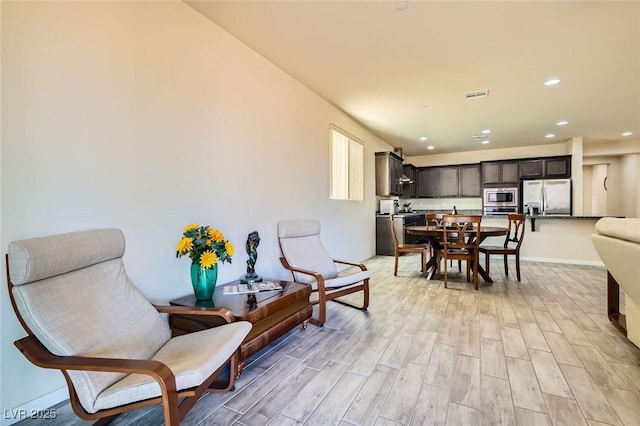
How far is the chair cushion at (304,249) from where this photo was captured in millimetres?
3170

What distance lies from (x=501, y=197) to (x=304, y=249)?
5.93 metres

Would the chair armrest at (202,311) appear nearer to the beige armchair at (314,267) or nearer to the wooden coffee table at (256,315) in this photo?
the wooden coffee table at (256,315)

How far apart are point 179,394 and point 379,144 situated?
6.30m

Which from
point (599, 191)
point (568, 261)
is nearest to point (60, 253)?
point (568, 261)

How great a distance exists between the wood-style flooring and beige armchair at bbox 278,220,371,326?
0.27 metres

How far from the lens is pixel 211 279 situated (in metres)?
2.17

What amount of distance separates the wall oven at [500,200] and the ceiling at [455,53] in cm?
218

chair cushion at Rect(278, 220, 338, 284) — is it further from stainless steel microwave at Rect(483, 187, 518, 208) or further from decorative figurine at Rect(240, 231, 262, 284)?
stainless steel microwave at Rect(483, 187, 518, 208)

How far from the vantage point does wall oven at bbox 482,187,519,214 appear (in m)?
7.03

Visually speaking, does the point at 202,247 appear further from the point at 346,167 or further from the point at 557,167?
the point at 557,167

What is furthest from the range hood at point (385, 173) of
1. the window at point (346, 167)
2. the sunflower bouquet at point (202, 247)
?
the sunflower bouquet at point (202, 247)

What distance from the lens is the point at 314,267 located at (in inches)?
128

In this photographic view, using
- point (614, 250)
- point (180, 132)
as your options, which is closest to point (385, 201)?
point (614, 250)

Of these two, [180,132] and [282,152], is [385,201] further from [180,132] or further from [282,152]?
[180,132]
